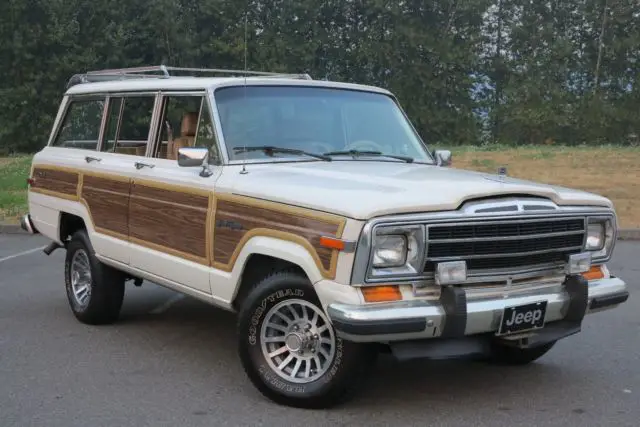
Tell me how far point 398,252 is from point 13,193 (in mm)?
14338

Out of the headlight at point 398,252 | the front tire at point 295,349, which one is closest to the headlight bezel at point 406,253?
the headlight at point 398,252

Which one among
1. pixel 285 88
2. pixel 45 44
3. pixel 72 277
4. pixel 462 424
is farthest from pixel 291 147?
pixel 45 44

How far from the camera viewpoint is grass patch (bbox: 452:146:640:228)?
15.5 m

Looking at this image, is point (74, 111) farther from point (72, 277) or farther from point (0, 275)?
point (0, 275)

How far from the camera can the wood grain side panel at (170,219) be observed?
509 centimetres

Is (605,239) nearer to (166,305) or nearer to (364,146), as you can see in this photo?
(364,146)

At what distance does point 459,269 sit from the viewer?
417cm

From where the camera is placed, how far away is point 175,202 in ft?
17.5

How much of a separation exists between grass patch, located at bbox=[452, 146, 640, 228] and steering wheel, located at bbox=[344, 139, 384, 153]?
8315 mm

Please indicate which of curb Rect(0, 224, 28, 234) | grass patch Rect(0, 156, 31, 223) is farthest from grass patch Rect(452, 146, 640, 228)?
grass patch Rect(0, 156, 31, 223)

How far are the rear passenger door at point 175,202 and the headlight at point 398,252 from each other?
135 cm

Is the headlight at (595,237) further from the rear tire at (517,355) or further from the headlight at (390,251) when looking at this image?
the headlight at (390,251)

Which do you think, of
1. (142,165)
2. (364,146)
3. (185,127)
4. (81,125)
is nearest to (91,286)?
(142,165)

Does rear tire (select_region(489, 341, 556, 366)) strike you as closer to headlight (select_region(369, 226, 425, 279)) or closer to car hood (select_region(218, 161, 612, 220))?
car hood (select_region(218, 161, 612, 220))
